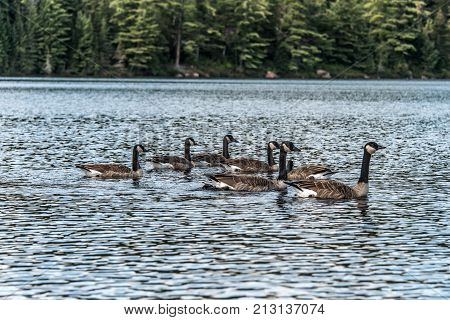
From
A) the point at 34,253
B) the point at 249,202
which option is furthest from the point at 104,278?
the point at 249,202

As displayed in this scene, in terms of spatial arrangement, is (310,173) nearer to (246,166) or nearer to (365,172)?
(365,172)

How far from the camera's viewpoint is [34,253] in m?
25.5

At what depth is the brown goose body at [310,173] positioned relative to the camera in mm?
39969

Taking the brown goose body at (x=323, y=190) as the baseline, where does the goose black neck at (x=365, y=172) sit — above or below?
above

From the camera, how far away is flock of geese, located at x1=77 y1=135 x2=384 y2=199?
1382 inches

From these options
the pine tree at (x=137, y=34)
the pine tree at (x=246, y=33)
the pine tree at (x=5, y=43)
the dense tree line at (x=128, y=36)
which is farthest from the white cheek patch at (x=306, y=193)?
the pine tree at (x=246, y=33)

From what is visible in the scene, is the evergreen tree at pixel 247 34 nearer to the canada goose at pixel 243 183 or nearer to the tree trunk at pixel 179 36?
the tree trunk at pixel 179 36

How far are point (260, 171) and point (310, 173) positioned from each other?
4.83 m

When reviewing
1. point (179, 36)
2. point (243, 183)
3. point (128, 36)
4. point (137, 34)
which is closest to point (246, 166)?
point (243, 183)

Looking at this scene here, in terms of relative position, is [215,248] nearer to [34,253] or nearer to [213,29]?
[34,253]

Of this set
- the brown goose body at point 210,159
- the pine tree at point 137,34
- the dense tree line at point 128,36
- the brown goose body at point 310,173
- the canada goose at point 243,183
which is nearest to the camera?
the canada goose at point 243,183

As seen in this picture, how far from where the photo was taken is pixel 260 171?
44.7 m
